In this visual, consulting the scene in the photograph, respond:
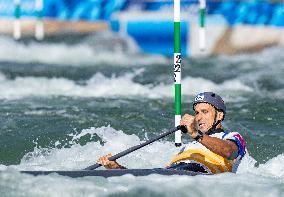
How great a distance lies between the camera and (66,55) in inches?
750

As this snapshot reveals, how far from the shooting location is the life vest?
23.7ft

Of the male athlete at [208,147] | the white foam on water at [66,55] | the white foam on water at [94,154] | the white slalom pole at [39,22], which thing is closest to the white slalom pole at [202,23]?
the white foam on water at [66,55]

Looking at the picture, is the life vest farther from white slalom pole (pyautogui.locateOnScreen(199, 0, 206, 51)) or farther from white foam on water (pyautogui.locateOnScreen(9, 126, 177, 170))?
white slalom pole (pyautogui.locateOnScreen(199, 0, 206, 51))

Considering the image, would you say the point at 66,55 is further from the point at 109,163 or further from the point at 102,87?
the point at 109,163

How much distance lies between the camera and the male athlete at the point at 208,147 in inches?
282

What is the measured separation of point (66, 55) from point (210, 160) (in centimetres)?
1201

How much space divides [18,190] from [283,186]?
1.84 metres

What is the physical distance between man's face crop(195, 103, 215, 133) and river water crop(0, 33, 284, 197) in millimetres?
Answer: 430

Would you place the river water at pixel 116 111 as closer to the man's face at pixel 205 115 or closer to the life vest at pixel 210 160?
the life vest at pixel 210 160

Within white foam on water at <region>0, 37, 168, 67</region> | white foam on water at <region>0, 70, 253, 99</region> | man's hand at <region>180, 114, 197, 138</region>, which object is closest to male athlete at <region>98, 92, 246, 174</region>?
man's hand at <region>180, 114, 197, 138</region>

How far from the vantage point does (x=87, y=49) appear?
1933 cm

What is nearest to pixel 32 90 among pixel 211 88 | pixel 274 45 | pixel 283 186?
pixel 211 88

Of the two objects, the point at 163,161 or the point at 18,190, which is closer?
the point at 18,190

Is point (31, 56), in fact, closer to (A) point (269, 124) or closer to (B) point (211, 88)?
(B) point (211, 88)
